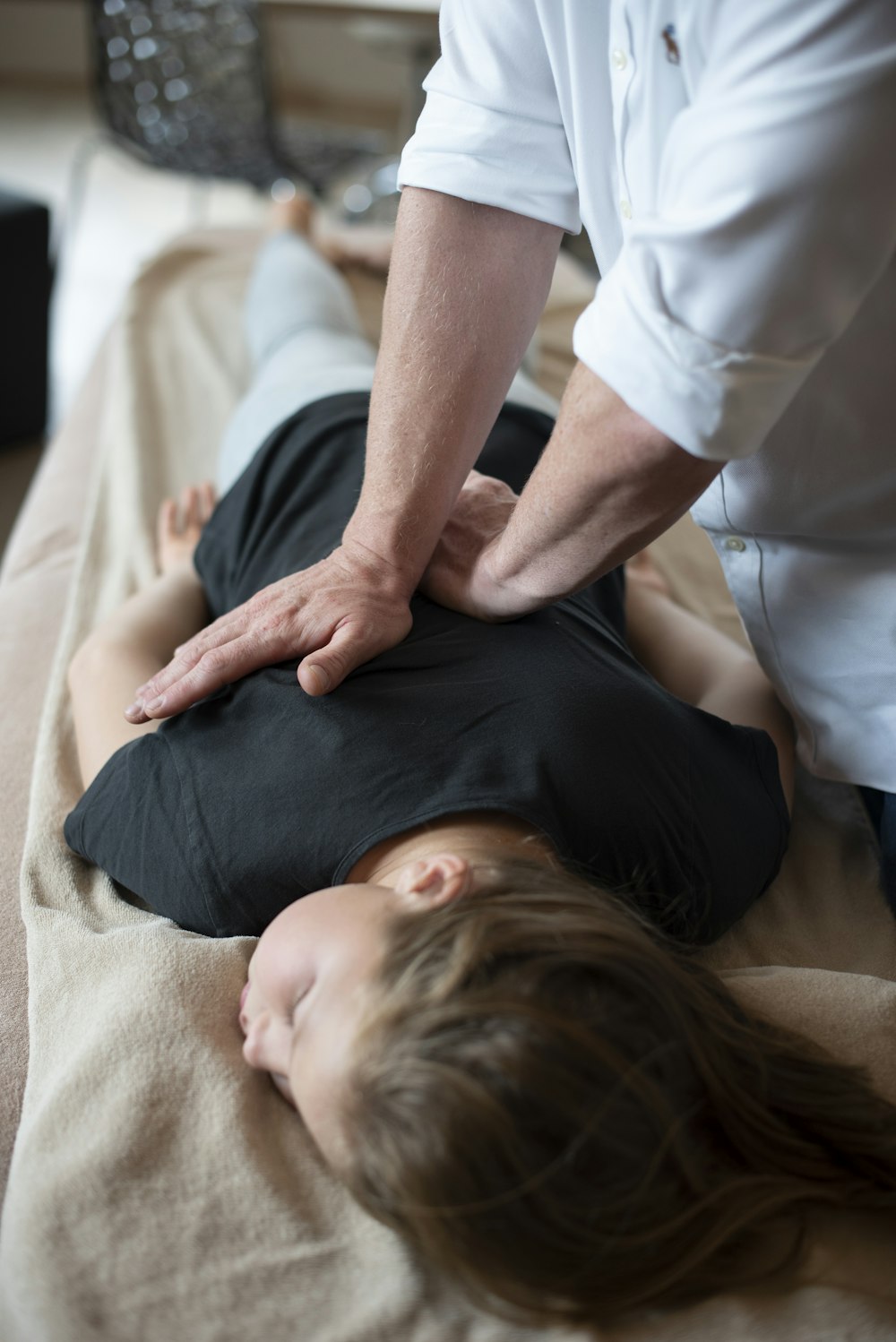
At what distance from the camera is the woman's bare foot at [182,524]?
1585mm

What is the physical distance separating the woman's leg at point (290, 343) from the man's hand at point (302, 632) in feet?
1.67

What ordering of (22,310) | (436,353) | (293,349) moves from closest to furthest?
(436,353) → (293,349) → (22,310)

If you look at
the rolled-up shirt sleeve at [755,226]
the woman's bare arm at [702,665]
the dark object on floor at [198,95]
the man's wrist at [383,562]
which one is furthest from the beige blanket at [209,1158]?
the dark object on floor at [198,95]

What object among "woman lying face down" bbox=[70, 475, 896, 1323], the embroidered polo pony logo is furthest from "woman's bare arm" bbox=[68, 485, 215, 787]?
the embroidered polo pony logo

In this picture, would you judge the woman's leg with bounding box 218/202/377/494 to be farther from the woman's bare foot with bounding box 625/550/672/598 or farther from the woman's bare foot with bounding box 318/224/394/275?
the woman's bare foot with bounding box 625/550/672/598

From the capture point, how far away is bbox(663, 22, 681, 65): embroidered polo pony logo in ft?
2.83

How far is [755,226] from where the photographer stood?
77cm

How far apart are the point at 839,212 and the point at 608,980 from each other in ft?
1.80

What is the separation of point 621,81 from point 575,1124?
0.81 m

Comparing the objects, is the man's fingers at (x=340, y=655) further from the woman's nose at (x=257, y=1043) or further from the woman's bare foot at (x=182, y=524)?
the woman's bare foot at (x=182, y=524)

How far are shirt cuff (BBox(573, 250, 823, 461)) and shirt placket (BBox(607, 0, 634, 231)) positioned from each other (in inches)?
6.8

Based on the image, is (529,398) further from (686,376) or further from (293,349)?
(686,376)

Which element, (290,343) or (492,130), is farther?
(290,343)

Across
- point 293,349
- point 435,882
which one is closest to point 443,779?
point 435,882
